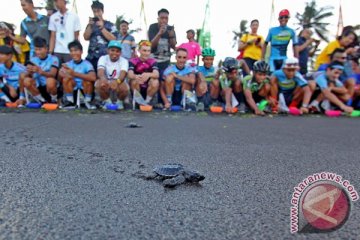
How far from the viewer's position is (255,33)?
16.7 ft

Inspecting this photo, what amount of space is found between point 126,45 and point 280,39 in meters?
2.31

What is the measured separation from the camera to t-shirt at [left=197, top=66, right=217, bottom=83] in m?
4.71

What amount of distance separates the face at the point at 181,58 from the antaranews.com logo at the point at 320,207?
11.7ft

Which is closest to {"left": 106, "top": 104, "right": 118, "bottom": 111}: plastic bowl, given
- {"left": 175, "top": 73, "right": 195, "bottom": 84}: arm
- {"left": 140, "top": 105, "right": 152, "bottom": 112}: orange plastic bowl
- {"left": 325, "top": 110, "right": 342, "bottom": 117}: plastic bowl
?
{"left": 140, "top": 105, "right": 152, "bottom": 112}: orange plastic bowl

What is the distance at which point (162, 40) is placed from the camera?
15.7ft

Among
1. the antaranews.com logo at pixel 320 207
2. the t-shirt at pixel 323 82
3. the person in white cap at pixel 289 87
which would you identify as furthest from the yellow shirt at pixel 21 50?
the antaranews.com logo at pixel 320 207

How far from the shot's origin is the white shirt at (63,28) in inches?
179

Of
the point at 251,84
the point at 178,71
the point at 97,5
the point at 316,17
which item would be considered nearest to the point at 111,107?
the point at 178,71

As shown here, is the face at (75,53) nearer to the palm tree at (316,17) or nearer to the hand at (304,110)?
the hand at (304,110)

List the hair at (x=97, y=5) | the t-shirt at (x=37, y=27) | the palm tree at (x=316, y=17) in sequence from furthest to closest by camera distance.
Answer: the palm tree at (x=316, y=17)
the t-shirt at (x=37, y=27)
the hair at (x=97, y=5)

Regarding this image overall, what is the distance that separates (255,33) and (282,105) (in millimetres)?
1323

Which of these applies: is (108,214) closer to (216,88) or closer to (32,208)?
(32,208)

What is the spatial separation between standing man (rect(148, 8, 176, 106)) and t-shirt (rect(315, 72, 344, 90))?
2201 millimetres

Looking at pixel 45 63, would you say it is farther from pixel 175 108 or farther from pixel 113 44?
pixel 175 108
